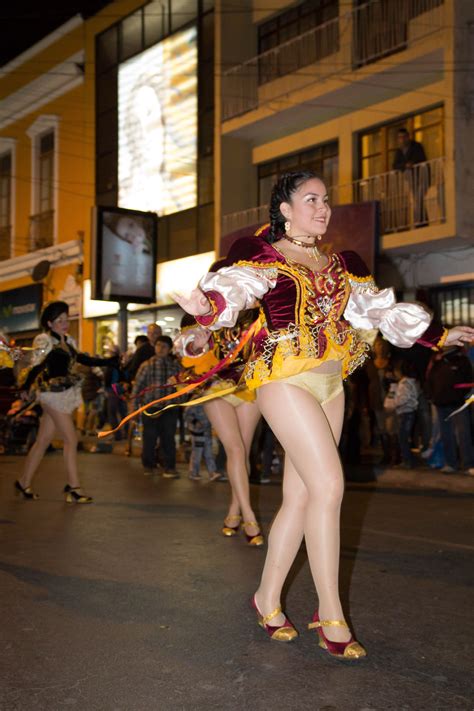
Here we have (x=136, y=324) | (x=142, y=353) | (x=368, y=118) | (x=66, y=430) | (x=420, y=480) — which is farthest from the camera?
(x=136, y=324)

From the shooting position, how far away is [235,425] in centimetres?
692

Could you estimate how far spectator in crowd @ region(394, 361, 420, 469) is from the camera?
1179 cm

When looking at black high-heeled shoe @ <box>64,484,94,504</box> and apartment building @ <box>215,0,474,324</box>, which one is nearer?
black high-heeled shoe @ <box>64,484,94,504</box>

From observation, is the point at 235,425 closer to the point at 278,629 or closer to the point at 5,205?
the point at 278,629

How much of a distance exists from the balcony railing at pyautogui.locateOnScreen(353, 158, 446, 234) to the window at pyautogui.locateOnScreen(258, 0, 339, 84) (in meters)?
3.35

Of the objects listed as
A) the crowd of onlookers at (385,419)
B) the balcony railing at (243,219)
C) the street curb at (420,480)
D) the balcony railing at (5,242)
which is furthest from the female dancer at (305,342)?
the balcony railing at (5,242)

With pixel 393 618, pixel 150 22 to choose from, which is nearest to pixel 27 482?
pixel 393 618

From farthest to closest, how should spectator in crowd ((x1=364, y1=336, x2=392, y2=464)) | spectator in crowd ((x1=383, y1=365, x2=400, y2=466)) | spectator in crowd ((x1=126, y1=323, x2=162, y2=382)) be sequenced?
spectator in crowd ((x1=126, y1=323, x2=162, y2=382)) < spectator in crowd ((x1=364, y1=336, x2=392, y2=464)) < spectator in crowd ((x1=383, y1=365, x2=400, y2=466))

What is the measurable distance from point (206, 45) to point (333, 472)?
20.2 metres

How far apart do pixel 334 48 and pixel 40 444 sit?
1326 cm

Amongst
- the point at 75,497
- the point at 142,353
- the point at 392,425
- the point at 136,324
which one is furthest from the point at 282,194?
the point at 136,324

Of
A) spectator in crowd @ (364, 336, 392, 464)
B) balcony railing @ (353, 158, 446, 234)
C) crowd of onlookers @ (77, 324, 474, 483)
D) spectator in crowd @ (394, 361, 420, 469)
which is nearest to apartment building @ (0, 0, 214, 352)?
balcony railing @ (353, 158, 446, 234)

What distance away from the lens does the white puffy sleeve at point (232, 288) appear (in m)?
3.83

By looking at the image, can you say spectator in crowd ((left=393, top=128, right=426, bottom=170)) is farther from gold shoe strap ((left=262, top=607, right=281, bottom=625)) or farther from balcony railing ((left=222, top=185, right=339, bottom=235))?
gold shoe strap ((left=262, top=607, right=281, bottom=625))
